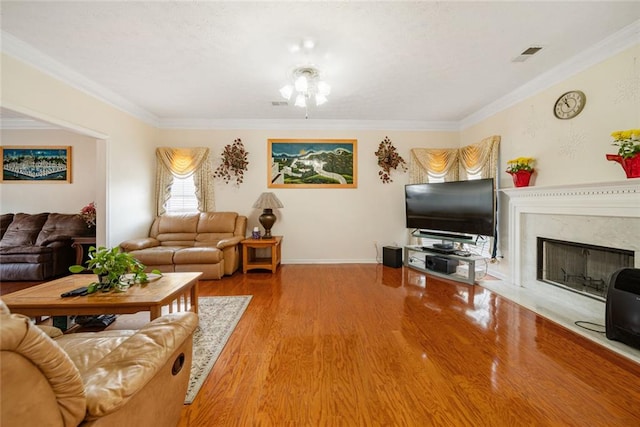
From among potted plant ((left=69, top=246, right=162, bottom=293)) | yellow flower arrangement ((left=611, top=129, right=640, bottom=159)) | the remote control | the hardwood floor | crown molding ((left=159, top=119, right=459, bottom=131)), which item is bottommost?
the hardwood floor

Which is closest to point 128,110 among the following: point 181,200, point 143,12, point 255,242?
point 181,200

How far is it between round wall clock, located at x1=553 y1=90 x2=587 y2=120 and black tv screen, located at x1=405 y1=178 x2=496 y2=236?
995mm

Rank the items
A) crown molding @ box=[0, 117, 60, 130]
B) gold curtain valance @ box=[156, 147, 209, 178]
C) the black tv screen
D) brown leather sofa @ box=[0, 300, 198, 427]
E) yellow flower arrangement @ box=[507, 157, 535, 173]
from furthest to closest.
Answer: gold curtain valance @ box=[156, 147, 209, 178], crown molding @ box=[0, 117, 60, 130], the black tv screen, yellow flower arrangement @ box=[507, 157, 535, 173], brown leather sofa @ box=[0, 300, 198, 427]

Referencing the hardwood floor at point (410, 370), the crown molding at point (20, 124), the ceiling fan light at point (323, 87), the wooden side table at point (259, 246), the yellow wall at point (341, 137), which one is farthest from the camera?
the crown molding at point (20, 124)

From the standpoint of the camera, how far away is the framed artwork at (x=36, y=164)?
474 centimetres

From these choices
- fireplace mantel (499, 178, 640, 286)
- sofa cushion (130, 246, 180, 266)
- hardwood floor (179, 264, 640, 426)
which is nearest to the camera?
hardwood floor (179, 264, 640, 426)

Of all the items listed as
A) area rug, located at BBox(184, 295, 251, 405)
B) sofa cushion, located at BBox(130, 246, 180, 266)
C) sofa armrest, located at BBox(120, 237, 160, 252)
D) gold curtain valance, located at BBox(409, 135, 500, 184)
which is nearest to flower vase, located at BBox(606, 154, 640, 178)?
gold curtain valance, located at BBox(409, 135, 500, 184)

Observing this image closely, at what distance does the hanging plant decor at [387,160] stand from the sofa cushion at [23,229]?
19.7ft

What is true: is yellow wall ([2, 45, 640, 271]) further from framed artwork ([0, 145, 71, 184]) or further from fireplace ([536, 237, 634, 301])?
framed artwork ([0, 145, 71, 184])

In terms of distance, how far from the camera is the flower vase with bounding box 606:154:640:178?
87.0 inches

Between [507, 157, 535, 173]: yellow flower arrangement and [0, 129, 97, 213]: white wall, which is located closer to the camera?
[507, 157, 535, 173]: yellow flower arrangement

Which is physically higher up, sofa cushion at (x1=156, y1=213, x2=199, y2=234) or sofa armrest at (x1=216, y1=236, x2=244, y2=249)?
sofa cushion at (x1=156, y1=213, x2=199, y2=234)

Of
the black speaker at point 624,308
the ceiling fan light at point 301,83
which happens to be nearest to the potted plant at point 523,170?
the black speaker at point 624,308

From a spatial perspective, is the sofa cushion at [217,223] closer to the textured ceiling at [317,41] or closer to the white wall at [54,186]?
the textured ceiling at [317,41]
